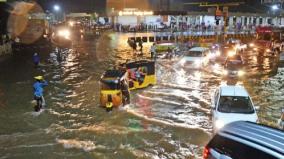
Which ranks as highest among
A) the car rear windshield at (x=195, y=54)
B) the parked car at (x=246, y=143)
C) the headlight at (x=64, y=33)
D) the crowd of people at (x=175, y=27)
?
the crowd of people at (x=175, y=27)

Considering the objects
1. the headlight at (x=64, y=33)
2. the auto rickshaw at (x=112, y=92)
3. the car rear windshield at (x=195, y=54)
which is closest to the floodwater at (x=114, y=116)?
the auto rickshaw at (x=112, y=92)

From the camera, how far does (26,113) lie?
16.0 metres

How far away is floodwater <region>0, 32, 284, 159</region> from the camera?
11.9m

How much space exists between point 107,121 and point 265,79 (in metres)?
14.2

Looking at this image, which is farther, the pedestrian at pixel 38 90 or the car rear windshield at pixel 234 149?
the pedestrian at pixel 38 90

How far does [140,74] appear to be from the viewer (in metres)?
20.9

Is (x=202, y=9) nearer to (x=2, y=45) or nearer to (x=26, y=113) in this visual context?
(x=2, y=45)

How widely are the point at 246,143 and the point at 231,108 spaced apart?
6804 mm

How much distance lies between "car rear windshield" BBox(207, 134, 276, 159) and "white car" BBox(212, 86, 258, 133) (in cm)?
535

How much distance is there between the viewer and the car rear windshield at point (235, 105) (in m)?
12.6

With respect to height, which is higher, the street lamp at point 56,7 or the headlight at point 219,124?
the street lamp at point 56,7

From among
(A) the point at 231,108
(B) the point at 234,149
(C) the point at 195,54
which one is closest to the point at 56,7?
(C) the point at 195,54

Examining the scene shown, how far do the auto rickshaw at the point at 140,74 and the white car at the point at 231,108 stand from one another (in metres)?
7.52

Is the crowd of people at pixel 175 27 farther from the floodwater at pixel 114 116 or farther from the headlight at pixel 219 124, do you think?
the headlight at pixel 219 124
